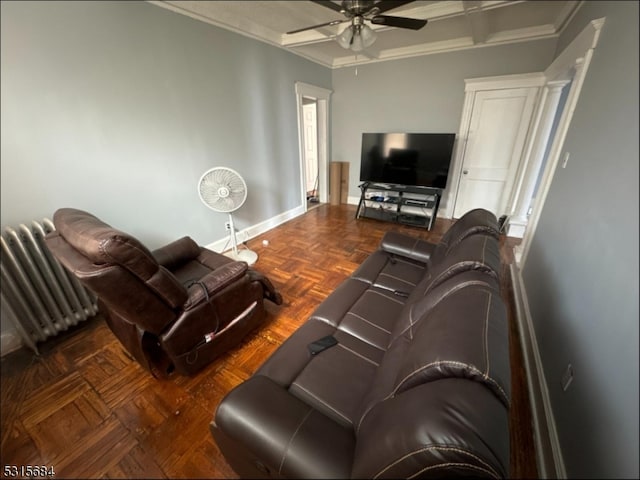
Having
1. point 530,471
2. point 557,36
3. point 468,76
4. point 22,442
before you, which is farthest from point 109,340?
point 557,36

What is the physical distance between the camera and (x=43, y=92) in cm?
158

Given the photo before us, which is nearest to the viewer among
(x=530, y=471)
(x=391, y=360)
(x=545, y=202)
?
(x=391, y=360)

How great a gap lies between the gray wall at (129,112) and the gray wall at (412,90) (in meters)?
1.40

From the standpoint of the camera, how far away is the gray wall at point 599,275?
2.61 feet

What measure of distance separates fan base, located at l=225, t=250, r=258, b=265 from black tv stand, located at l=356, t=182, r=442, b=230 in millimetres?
1960

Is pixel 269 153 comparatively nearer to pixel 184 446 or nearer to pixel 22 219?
pixel 22 219

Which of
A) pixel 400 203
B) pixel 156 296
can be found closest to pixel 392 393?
pixel 156 296

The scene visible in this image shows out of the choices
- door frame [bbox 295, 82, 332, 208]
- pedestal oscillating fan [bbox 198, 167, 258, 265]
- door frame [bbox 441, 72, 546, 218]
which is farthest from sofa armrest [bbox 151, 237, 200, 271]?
door frame [bbox 441, 72, 546, 218]

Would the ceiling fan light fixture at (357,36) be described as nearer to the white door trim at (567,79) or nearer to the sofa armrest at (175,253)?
the white door trim at (567,79)

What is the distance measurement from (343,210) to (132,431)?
12.6 ft

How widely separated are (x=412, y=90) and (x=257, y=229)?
3.05 m

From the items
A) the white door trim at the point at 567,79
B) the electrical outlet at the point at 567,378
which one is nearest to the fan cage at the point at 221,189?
the electrical outlet at the point at 567,378

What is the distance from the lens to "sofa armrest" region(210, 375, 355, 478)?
684mm

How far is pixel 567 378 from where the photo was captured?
1.10 m
